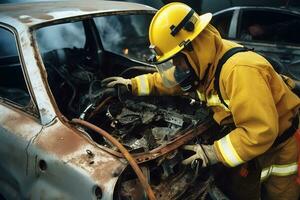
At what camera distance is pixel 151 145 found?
8.21ft

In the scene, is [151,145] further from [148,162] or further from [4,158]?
[4,158]

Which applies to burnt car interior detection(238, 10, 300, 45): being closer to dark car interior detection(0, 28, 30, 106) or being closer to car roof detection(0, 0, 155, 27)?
car roof detection(0, 0, 155, 27)

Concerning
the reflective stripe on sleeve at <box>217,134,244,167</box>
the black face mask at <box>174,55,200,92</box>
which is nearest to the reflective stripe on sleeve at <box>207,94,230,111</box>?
the black face mask at <box>174,55,200,92</box>

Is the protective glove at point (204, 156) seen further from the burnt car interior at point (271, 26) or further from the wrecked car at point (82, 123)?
the burnt car interior at point (271, 26)

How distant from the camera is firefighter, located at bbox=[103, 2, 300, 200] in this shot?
88.0 inches

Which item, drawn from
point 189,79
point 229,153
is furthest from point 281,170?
point 189,79

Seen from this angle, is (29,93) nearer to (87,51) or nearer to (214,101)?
(214,101)

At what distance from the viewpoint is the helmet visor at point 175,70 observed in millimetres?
2493

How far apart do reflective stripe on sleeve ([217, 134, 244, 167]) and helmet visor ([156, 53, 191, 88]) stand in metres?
0.50

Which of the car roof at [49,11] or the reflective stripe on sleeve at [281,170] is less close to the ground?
the car roof at [49,11]

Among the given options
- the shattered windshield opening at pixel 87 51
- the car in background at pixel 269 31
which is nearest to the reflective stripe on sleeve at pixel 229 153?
the shattered windshield opening at pixel 87 51

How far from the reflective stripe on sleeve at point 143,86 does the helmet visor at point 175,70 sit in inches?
13.2

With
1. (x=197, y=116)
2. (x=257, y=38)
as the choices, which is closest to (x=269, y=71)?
(x=197, y=116)

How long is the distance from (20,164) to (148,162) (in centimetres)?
79
